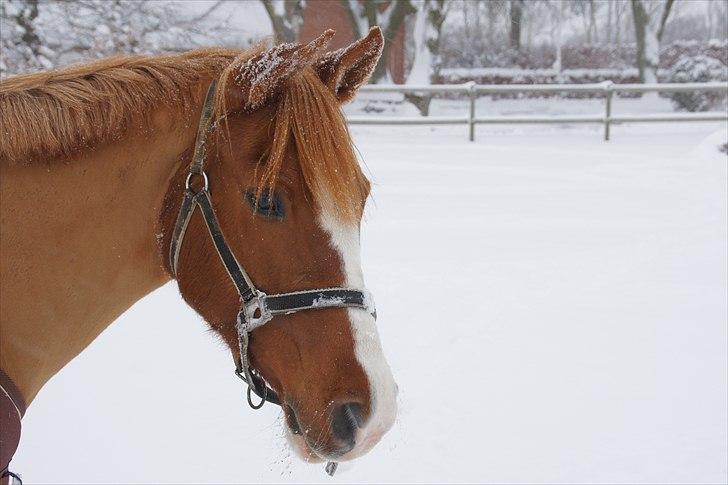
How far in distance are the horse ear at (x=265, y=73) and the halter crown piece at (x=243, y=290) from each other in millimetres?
58

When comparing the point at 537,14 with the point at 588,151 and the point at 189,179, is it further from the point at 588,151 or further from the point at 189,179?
the point at 189,179

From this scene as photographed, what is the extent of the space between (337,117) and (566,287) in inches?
173

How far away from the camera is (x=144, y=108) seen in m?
1.54

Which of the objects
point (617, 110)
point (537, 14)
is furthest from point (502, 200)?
point (537, 14)

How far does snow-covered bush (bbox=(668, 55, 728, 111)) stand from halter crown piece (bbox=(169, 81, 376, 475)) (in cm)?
1761

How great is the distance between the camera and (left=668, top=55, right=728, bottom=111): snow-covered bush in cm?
1658

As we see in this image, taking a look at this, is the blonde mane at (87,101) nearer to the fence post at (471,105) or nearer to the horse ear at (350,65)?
the horse ear at (350,65)

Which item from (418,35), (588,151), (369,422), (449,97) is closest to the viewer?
(369,422)

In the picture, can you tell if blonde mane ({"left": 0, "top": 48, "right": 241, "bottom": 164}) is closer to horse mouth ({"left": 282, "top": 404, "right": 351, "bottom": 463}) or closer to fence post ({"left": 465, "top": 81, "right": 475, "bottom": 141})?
horse mouth ({"left": 282, "top": 404, "right": 351, "bottom": 463})

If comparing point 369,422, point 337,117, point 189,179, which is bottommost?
point 369,422

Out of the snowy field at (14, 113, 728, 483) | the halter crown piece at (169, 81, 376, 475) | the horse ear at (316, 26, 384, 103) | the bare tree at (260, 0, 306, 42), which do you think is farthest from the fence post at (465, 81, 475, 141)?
the halter crown piece at (169, 81, 376, 475)

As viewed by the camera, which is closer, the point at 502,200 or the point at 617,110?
the point at 502,200

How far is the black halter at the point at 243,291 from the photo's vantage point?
58.5 inches

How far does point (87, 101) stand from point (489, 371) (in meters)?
3.24
